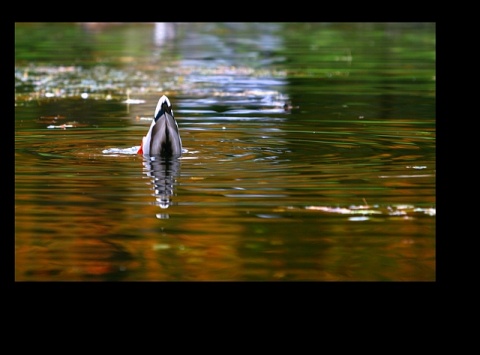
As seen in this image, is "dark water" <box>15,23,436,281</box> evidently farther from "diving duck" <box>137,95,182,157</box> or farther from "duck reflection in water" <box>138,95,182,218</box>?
"diving duck" <box>137,95,182,157</box>

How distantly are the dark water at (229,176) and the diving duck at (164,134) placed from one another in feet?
0.70

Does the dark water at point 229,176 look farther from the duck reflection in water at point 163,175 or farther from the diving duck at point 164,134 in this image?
the diving duck at point 164,134

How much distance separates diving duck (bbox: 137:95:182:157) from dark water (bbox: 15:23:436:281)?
213 millimetres

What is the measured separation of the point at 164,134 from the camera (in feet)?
39.3

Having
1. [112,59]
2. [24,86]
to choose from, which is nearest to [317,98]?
[24,86]

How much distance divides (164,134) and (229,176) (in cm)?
140

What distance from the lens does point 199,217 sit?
30.0ft

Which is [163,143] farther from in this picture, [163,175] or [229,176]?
[229,176]

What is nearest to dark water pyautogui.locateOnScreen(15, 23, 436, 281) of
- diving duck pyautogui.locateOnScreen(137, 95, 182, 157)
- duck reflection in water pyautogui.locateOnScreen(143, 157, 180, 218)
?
duck reflection in water pyautogui.locateOnScreen(143, 157, 180, 218)

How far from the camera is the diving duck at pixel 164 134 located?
1192cm

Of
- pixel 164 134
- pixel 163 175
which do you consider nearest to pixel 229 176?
pixel 163 175

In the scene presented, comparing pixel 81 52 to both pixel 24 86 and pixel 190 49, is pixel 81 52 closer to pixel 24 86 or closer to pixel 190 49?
pixel 190 49

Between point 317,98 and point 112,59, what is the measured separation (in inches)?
334

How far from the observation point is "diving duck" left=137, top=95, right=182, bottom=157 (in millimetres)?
11921
